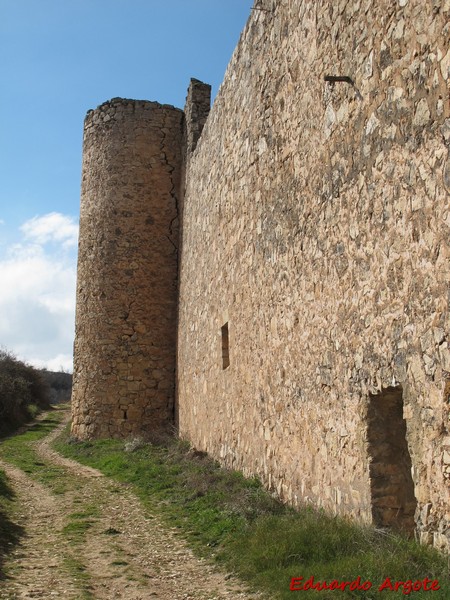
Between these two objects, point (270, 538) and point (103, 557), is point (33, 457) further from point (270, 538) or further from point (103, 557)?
point (270, 538)

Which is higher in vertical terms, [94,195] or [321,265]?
[94,195]

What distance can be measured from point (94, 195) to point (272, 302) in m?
8.46

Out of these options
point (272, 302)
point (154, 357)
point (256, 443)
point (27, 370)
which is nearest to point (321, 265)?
point (272, 302)

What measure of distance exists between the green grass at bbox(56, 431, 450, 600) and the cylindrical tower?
177 inches

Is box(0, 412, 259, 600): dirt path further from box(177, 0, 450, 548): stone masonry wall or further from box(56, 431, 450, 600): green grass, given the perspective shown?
box(177, 0, 450, 548): stone masonry wall

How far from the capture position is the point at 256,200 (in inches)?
325

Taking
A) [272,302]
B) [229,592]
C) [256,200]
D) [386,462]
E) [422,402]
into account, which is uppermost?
[256,200]

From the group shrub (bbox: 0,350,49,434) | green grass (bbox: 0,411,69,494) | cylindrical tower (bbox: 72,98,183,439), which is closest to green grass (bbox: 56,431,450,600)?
green grass (bbox: 0,411,69,494)

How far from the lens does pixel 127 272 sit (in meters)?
14.3

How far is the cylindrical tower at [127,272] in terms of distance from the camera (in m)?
13.9

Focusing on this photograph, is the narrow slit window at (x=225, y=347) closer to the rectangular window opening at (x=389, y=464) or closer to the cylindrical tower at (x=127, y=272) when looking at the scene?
the cylindrical tower at (x=127, y=272)

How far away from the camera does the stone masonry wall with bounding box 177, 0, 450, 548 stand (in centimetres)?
423

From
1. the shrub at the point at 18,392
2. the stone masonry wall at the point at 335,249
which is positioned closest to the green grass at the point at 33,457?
the shrub at the point at 18,392

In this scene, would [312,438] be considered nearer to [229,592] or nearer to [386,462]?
[386,462]
